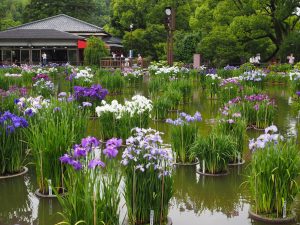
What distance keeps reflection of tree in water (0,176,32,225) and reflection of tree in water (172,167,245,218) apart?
180 cm

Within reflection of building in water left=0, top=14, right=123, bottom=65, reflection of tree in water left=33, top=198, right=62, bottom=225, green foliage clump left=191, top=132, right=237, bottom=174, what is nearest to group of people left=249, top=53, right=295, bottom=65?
reflection of building in water left=0, top=14, right=123, bottom=65

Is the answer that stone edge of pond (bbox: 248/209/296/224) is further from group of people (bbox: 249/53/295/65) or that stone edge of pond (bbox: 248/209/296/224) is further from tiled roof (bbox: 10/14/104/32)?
tiled roof (bbox: 10/14/104/32)

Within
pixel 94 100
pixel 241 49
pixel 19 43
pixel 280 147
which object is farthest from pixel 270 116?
pixel 19 43

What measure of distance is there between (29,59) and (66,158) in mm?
38079

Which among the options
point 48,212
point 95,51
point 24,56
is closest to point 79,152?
point 48,212

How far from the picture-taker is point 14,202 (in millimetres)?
5438

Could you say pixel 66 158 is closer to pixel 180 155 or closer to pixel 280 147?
pixel 280 147

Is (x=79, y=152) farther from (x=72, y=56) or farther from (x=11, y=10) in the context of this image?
(x=11, y=10)

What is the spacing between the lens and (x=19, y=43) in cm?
3956

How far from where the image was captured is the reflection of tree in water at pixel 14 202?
485 cm

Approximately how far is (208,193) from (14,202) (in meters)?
2.48

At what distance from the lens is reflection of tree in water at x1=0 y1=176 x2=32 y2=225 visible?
191 inches

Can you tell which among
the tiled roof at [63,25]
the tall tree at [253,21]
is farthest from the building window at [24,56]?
the tall tree at [253,21]

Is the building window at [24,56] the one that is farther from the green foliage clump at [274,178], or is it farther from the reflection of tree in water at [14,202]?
the green foliage clump at [274,178]
